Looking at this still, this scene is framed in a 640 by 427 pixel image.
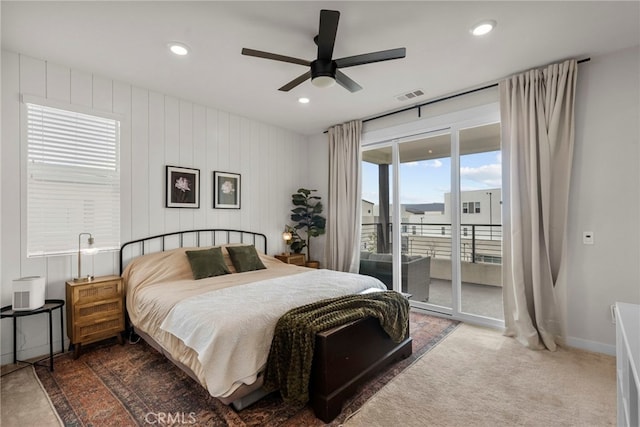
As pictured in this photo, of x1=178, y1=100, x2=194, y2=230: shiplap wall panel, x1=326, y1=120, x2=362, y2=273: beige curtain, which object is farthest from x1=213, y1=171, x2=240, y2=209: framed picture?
x1=326, y1=120, x2=362, y2=273: beige curtain

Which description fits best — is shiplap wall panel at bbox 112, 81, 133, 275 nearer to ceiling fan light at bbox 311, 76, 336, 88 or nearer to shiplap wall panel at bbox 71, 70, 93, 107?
shiplap wall panel at bbox 71, 70, 93, 107

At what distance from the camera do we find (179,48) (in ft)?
8.38

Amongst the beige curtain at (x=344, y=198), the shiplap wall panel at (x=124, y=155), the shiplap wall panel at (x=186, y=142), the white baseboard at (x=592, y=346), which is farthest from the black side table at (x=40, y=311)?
the white baseboard at (x=592, y=346)

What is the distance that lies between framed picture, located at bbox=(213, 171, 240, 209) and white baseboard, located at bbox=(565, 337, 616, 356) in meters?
4.15

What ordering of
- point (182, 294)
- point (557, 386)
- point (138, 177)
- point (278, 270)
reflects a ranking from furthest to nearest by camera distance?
1. point (278, 270)
2. point (138, 177)
3. point (182, 294)
4. point (557, 386)

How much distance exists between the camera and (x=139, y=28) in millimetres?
2297

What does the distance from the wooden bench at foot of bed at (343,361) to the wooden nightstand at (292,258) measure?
239cm

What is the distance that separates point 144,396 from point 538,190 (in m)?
3.84

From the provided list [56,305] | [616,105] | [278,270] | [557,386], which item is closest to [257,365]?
[278,270]

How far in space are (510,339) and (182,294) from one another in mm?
3254

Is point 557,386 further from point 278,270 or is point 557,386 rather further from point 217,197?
point 217,197

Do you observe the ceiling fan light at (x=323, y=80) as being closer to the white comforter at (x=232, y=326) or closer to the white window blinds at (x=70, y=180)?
the white comforter at (x=232, y=326)

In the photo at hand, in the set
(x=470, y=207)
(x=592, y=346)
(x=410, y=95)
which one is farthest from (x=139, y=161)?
(x=592, y=346)

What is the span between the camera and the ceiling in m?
2.10
